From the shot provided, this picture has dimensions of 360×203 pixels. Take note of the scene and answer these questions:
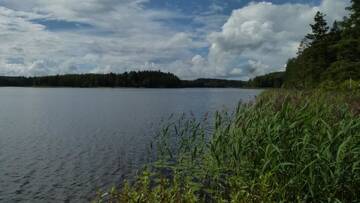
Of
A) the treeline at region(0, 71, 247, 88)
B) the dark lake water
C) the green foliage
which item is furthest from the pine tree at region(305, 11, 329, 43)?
the treeline at region(0, 71, 247, 88)

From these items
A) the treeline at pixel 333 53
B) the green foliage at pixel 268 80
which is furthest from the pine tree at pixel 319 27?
the green foliage at pixel 268 80

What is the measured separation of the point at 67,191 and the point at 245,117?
5761 mm

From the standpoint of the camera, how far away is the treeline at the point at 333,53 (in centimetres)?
3272

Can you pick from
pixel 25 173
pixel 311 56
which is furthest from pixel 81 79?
pixel 25 173

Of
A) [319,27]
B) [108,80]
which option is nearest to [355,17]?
[319,27]

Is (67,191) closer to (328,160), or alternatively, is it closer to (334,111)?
(328,160)

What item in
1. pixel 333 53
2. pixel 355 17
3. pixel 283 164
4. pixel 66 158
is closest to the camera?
pixel 283 164

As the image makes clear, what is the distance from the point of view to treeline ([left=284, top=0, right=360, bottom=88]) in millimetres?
32719

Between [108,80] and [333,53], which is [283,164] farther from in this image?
[108,80]

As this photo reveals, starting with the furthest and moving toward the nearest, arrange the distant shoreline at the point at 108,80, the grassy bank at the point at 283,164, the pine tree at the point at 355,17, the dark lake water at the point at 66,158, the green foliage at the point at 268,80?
1. the distant shoreline at the point at 108,80
2. the green foliage at the point at 268,80
3. the pine tree at the point at 355,17
4. the dark lake water at the point at 66,158
5. the grassy bank at the point at 283,164

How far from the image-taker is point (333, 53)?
1896 inches

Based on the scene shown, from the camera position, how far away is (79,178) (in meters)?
11.4

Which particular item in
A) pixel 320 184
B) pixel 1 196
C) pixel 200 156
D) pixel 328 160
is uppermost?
pixel 328 160

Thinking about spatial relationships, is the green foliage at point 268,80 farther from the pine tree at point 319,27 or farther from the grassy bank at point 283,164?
the grassy bank at point 283,164
